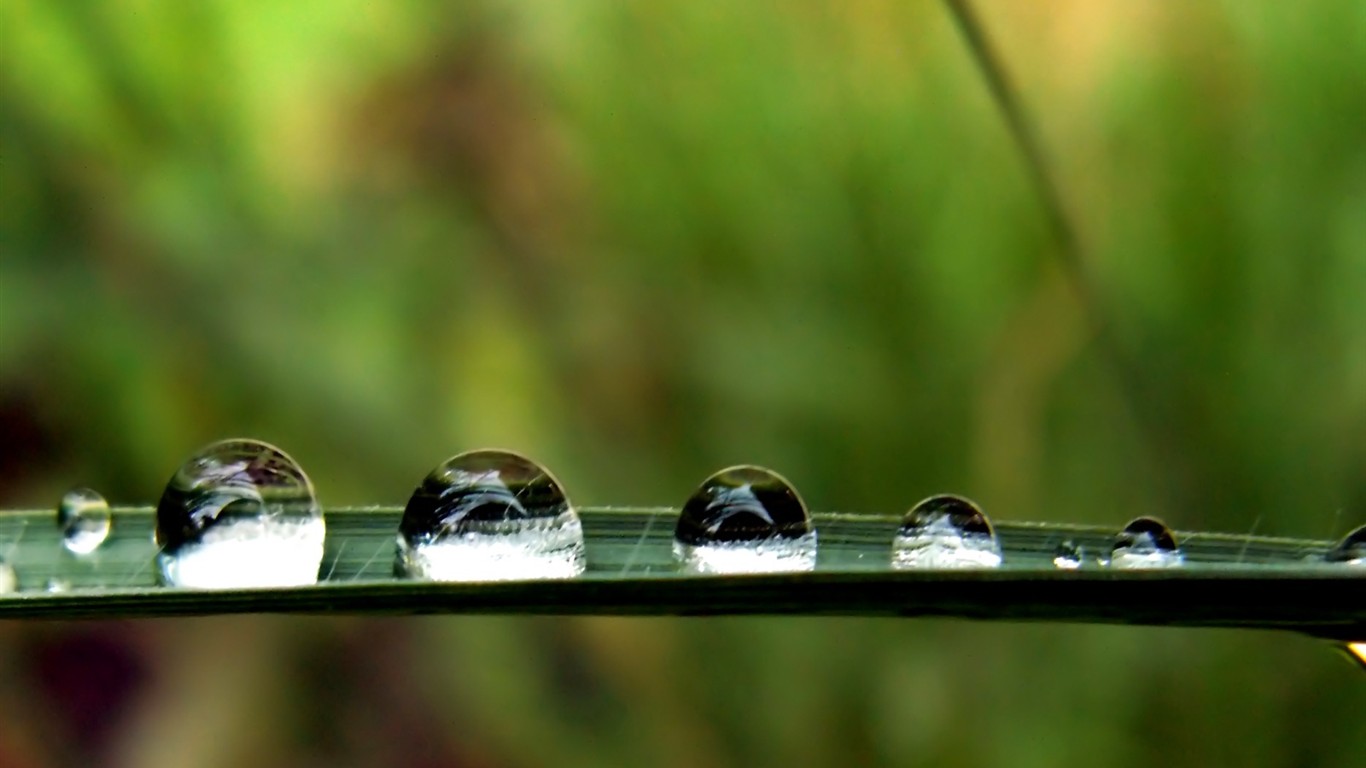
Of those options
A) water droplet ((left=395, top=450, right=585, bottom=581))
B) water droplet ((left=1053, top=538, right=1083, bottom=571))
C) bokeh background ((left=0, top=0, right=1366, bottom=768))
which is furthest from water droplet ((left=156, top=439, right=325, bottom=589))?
bokeh background ((left=0, top=0, right=1366, bottom=768))

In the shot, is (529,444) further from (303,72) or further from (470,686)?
(303,72)

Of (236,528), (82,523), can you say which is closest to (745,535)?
(236,528)

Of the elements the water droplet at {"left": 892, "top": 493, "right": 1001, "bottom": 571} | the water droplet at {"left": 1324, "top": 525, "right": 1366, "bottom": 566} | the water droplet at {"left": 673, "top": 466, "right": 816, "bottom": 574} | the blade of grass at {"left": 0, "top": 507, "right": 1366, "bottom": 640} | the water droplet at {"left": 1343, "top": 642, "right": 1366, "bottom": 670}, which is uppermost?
the blade of grass at {"left": 0, "top": 507, "right": 1366, "bottom": 640}

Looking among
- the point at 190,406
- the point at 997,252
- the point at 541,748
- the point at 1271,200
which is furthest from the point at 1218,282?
the point at 190,406

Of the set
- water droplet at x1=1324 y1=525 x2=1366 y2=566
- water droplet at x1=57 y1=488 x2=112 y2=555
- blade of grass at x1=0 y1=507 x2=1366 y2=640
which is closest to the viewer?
blade of grass at x1=0 y1=507 x2=1366 y2=640

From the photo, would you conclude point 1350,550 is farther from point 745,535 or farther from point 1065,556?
point 745,535

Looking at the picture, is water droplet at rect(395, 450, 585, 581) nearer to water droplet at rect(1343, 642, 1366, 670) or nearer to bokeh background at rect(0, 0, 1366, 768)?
water droplet at rect(1343, 642, 1366, 670)
